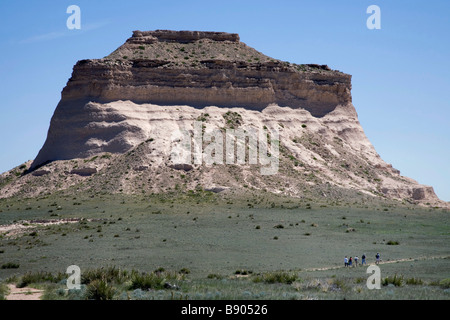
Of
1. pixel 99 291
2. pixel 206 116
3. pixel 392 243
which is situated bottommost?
pixel 392 243

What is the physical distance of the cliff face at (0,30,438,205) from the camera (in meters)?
55.8

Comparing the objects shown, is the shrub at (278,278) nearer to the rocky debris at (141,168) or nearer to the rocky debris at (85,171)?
the rocky debris at (141,168)

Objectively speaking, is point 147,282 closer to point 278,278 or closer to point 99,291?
point 99,291

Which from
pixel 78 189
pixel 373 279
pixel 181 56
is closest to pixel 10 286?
pixel 373 279

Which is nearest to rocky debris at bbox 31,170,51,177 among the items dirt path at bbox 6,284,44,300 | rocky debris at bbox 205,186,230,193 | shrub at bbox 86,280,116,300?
rocky debris at bbox 205,186,230,193

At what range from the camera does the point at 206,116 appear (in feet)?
200

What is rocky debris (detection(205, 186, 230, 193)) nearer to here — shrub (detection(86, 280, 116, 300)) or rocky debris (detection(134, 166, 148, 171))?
rocky debris (detection(134, 166, 148, 171))

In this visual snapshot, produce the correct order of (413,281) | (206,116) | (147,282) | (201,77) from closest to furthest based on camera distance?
1. (147,282)
2. (413,281)
3. (206,116)
4. (201,77)

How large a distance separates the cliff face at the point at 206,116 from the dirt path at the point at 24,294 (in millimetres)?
29903

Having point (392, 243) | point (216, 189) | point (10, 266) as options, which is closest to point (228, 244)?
point (392, 243)

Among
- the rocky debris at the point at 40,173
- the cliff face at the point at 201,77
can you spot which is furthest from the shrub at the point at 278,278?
the cliff face at the point at 201,77

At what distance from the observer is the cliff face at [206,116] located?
55.8 m

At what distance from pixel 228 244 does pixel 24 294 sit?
590 inches

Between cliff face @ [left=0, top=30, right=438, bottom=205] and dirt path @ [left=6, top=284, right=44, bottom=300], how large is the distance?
98.1ft
